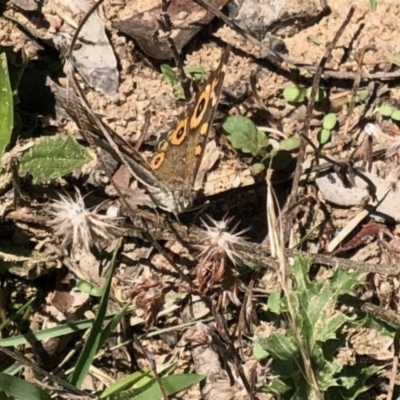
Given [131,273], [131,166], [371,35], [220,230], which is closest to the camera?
[220,230]

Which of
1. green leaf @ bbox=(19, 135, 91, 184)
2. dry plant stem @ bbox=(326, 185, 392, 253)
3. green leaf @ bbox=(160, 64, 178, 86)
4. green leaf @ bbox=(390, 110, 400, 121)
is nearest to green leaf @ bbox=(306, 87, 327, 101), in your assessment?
green leaf @ bbox=(390, 110, 400, 121)

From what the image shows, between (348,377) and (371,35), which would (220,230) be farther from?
(371,35)

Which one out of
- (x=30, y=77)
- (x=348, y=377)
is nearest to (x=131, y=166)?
(x=30, y=77)

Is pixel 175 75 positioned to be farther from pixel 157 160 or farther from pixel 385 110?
pixel 385 110

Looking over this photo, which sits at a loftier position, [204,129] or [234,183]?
[204,129]

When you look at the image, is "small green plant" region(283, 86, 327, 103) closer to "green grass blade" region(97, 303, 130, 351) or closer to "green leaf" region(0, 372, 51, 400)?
"green grass blade" region(97, 303, 130, 351)

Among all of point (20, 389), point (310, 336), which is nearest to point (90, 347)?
point (20, 389)
